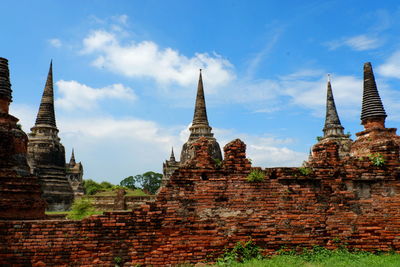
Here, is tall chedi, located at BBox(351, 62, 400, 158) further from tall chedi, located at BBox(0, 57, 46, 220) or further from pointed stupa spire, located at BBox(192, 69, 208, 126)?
pointed stupa spire, located at BBox(192, 69, 208, 126)

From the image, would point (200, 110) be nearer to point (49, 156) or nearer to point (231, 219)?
point (49, 156)

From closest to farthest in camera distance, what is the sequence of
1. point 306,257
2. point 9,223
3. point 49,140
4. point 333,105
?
point 9,223 < point 306,257 < point 49,140 < point 333,105

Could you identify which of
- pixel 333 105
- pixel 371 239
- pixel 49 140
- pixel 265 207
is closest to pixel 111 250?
pixel 265 207

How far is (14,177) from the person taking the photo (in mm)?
8445

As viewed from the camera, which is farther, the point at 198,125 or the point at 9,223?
the point at 198,125

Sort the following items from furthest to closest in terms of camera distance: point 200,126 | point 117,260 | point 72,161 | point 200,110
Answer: point 72,161
point 200,110
point 200,126
point 117,260

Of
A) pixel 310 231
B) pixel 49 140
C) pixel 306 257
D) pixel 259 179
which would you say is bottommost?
pixel 306 257

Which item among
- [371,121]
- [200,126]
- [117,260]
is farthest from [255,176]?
[200,126]

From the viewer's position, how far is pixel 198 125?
3522cm

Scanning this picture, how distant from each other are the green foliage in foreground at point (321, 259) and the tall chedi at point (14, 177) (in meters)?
5.18

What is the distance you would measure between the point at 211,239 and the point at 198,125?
27.8m

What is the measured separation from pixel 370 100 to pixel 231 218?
1291 centimetres

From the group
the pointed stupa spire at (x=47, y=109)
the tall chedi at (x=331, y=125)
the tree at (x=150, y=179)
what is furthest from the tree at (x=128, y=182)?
the tall chedi at (x=331, y=125)

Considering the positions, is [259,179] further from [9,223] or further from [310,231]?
[9,223]
